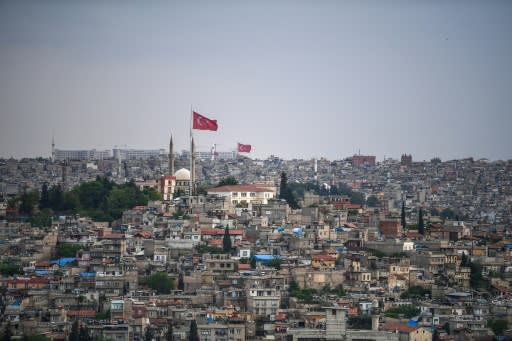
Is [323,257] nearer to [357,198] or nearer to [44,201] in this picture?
[44,201]

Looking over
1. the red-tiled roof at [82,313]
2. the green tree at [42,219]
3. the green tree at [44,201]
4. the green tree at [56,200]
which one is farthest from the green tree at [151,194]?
the red-tiled roof at [82,313]

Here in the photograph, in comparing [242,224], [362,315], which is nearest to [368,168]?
[242,224]

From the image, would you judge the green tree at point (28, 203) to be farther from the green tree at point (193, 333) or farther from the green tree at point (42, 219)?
the green tree at point (193, 333)

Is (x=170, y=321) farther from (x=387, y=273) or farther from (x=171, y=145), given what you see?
(x=171, y=145)

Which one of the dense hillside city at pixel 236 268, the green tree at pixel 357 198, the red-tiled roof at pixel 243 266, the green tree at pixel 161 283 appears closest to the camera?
the dense hillside city at pixel 236 268

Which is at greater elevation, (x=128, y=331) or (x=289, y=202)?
(x=289, y=202)

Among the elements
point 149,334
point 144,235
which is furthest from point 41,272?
point 149,334
